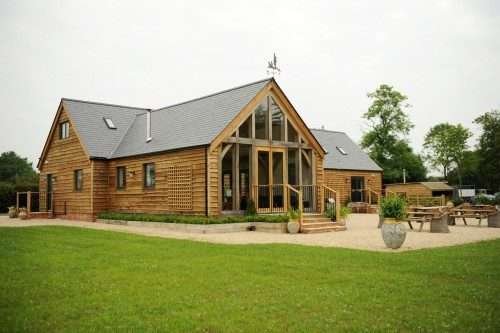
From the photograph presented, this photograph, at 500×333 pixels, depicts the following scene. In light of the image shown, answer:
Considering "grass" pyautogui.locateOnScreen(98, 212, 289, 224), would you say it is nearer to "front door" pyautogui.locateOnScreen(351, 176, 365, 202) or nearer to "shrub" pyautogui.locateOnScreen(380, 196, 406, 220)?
"shrub" pyautogui.locateOnScreen(380, 196, 406, 220)

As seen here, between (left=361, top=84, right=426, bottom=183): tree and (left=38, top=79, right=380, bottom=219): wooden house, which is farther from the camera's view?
(left=361, top=84, right=426, bottom=183): tree

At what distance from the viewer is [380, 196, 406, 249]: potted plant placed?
1155cm

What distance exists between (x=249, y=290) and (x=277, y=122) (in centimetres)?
1418

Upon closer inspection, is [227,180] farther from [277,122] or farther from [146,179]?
[146,179]

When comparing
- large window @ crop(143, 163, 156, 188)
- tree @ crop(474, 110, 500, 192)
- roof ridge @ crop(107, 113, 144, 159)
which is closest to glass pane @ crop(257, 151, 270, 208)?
large window @ crop(143, 163, 156, 188)

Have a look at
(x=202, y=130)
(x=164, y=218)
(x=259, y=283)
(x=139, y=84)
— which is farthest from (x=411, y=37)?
(x=139, y=84)

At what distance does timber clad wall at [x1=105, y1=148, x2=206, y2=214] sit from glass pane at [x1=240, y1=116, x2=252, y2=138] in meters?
2.11

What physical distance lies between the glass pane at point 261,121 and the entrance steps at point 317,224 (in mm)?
3927

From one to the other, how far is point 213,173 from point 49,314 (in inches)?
491

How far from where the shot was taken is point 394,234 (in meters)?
11.5

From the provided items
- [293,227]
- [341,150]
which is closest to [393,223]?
[293,227]

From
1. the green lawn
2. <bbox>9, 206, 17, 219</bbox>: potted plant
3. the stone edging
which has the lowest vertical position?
the green lawn

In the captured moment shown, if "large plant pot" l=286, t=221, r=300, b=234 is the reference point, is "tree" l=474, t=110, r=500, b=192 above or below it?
above

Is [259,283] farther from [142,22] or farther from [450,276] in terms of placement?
[142,22]
